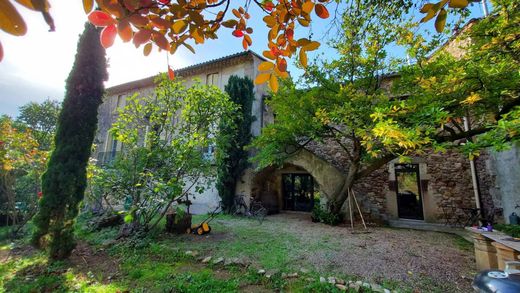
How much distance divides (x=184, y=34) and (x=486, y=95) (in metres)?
5.82

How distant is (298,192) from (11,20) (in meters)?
11.4

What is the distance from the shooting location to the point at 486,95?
4281mm

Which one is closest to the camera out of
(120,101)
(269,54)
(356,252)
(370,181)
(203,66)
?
(269,54)

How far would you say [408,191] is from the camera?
373 inches

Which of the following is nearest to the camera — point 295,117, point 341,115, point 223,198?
point 341,115

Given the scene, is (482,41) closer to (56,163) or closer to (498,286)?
(498,286)

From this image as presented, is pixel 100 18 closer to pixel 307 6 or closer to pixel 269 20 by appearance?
pixel 269 20

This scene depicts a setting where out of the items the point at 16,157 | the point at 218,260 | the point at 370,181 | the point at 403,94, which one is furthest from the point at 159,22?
the point at 370,181

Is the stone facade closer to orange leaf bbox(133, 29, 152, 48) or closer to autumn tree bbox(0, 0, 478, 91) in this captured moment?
autumn tree bbox(0, 0, 478, 91)

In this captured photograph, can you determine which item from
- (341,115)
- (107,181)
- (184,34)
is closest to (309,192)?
(341,115)

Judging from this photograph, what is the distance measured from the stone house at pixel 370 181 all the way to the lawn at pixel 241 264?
2774 mm

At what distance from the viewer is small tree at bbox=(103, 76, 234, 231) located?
531 cm

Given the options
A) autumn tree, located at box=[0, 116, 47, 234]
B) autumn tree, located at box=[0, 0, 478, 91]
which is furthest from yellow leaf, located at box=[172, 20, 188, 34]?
autumn tree, located at box=[0, 116, 47, 234]

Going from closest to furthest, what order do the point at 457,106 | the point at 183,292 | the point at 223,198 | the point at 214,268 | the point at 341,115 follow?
the point at 183,292 < the point at 214,268 < the point at 457,106 < the point at 341,115 < the point at 223,198
